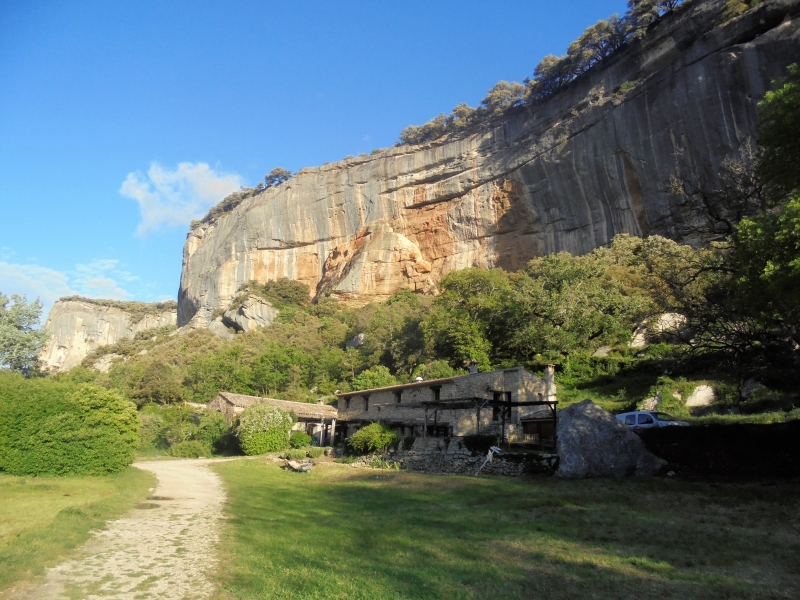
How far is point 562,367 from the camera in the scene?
3488cm

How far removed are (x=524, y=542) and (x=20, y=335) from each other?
44.6 m

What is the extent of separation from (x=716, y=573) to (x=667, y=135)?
52.1 meters

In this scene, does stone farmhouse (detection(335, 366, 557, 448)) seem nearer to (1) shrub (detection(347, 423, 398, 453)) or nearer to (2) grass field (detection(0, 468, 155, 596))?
(1) shrub (detection(347, 423, 398, 453))

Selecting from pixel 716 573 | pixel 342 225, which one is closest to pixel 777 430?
pixel 716 573

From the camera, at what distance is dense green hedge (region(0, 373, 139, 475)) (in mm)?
18781

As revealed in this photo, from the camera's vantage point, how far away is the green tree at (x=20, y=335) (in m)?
40.8

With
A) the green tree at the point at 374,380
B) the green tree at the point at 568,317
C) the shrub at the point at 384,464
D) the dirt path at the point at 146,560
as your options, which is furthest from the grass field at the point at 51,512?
the green tree at the point at 568,317

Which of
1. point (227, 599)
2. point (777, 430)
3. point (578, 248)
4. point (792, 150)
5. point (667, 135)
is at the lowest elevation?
point (227, 599)

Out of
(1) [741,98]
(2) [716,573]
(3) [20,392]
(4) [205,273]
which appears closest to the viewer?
(2) [716,573]

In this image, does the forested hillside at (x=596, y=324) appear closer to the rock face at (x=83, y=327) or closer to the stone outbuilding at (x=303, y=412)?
the stone outbuilding at (x=303, y=412)

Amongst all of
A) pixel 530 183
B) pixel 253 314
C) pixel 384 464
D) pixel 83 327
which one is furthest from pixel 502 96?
pixel 83 327

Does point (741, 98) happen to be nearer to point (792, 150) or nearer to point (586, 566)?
point (792, 150)

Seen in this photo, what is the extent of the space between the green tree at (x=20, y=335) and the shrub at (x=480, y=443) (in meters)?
36.8

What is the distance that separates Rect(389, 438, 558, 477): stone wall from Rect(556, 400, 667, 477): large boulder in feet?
2.60
